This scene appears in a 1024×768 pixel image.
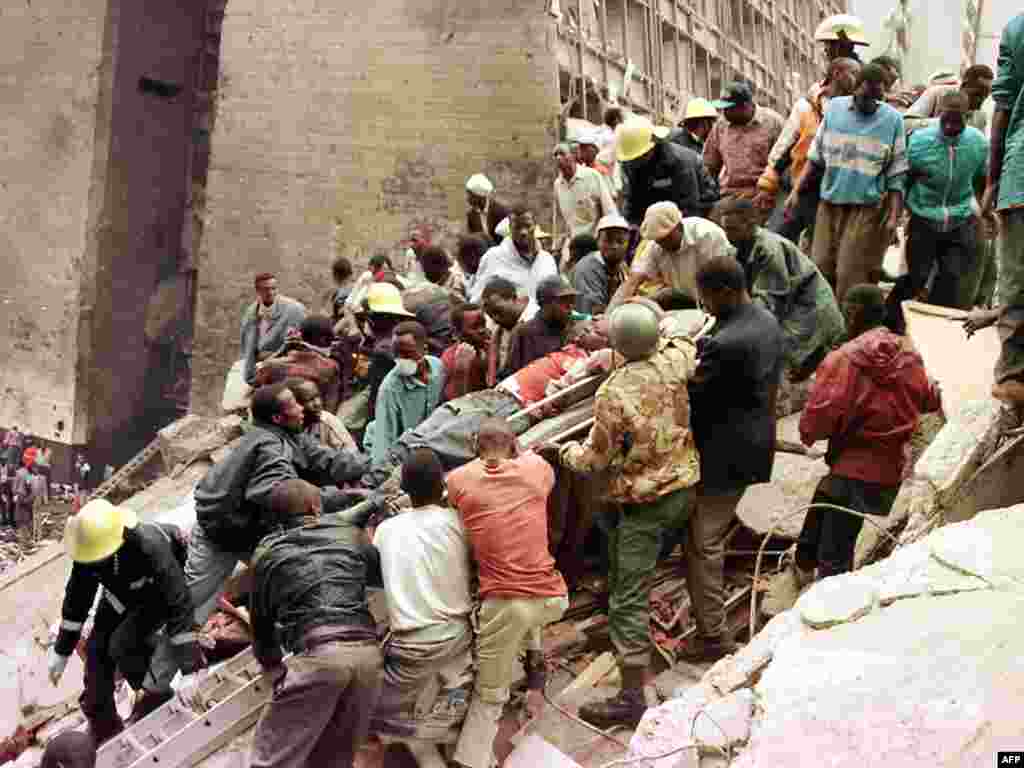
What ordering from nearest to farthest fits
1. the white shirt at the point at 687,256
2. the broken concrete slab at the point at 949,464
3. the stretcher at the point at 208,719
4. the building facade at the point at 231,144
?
the broken concrete slab at the point at 949,464 < the stretcher at the point at 208,719 < the white shirt at the point at 687,256 < the building facade at the point at 231,144

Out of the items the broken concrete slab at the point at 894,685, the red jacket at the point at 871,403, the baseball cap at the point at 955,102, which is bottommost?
the broken concrete slab at the point at 894,685

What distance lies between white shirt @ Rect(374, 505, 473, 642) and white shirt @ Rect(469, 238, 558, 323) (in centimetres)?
357

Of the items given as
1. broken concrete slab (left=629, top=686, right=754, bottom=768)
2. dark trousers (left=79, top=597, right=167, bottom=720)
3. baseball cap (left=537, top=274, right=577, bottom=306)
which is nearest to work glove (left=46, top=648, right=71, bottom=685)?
dark trousers (left=79, top=597, right=167, bottom=720)

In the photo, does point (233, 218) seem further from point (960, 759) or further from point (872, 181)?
point (960, 759)

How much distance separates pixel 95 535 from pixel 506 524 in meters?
2.12

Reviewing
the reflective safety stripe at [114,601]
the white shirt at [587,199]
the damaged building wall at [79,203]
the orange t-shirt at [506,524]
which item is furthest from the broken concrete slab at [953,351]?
the damaged building wall at [79,203]

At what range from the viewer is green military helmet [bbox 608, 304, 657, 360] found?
577 cm

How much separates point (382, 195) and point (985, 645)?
12734 mm

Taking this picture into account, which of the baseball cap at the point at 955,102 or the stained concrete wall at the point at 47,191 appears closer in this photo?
the baseball cap at the point at 955,102

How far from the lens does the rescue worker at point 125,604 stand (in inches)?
243

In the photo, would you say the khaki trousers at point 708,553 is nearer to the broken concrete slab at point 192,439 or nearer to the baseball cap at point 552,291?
the baseball cap at point 552,291

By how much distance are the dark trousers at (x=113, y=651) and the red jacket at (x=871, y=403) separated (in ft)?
11.4

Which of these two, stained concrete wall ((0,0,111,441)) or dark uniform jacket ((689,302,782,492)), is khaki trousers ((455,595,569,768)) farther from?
stained concrete wall ((0,0,111,441))

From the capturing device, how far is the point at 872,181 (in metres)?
8.09
